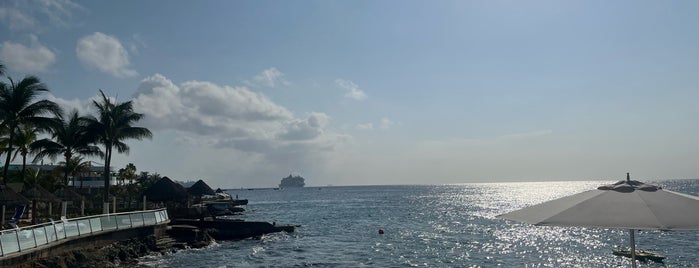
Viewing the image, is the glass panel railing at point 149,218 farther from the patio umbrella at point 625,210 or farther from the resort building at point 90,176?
the resort building at point 90,176

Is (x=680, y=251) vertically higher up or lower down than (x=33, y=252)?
lower down

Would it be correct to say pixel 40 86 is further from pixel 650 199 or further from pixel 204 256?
pixel 650 199

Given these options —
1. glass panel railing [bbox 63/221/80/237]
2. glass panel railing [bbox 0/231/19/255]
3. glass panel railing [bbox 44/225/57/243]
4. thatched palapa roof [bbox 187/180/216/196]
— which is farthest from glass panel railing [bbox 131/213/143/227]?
thatched palapa roof [bbox 187/180/216/196]

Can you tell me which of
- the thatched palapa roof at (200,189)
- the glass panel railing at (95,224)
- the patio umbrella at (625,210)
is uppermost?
the patio umbrella at (625,210)

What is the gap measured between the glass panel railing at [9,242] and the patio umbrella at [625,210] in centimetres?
1869

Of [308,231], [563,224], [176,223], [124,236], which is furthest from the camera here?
[308,231]

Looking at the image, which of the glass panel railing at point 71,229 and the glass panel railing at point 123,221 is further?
the glass panel railing at point 123,221

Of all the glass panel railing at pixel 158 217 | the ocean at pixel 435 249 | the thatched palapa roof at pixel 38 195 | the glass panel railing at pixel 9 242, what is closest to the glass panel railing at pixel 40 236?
the glass panel railing at pixel 9 242

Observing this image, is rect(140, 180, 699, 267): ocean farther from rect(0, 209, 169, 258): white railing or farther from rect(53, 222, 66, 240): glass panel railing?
rect(53, 222, 66, 240): glass panel railing

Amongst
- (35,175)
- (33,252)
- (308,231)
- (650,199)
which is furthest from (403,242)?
(35,175)

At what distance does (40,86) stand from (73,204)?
14694 millimetres

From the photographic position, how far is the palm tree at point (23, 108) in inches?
1254

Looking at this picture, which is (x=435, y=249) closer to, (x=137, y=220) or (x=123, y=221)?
(x=137, y=220)

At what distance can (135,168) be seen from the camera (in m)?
86.9
